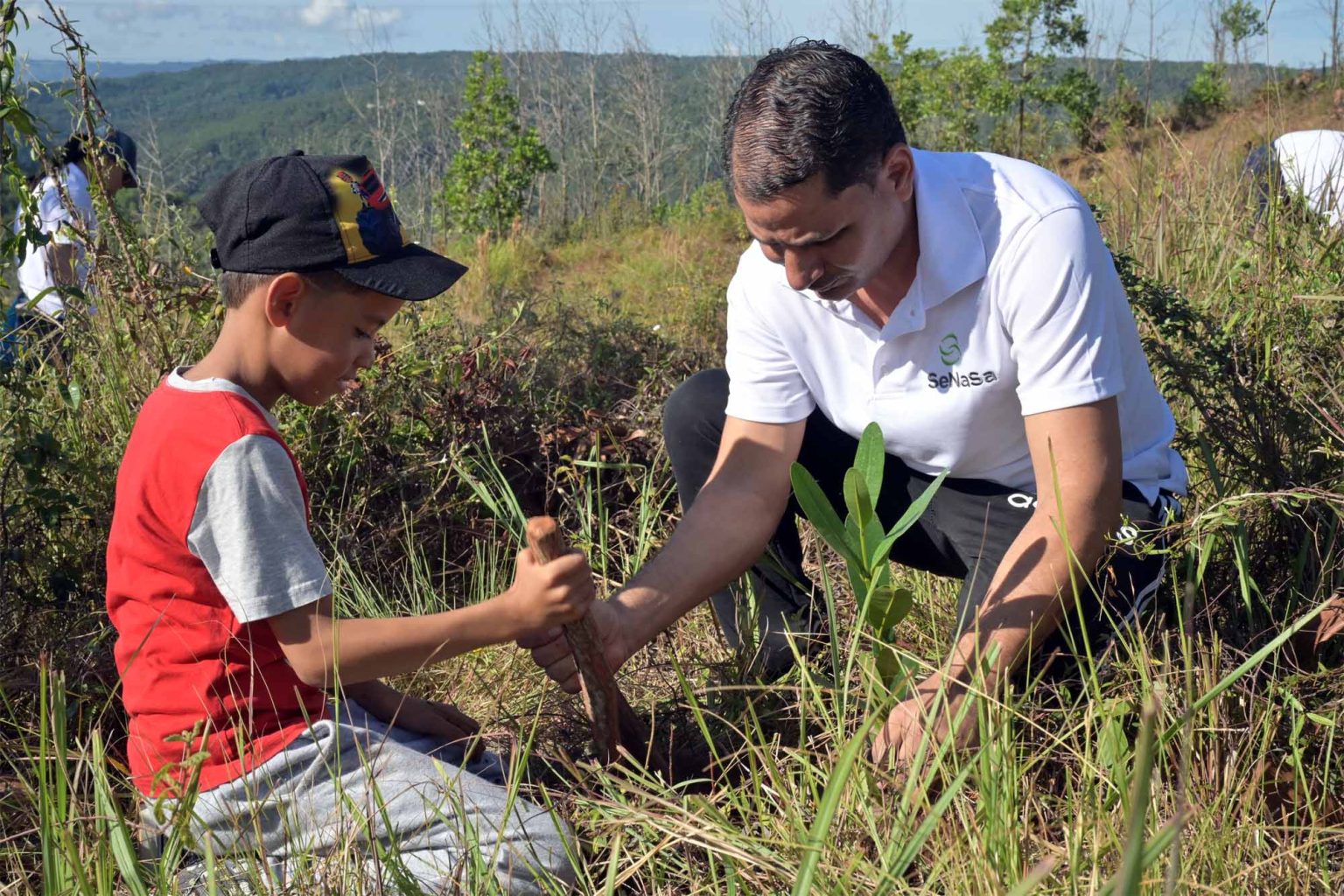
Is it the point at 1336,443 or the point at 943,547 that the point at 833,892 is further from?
the point at 1336,443

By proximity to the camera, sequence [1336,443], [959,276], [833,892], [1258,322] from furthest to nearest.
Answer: [1258,322], [1336,443], [959,276], [833,892]

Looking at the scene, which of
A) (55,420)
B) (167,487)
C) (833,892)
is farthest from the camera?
(55,420)

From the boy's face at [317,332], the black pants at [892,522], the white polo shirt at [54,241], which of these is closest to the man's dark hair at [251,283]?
the boy's face at [317,332]

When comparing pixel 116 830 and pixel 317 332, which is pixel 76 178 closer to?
pixel 317 332

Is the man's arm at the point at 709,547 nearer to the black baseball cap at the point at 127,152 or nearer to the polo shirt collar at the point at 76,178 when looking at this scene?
the black baseball cap at the point at 127,152

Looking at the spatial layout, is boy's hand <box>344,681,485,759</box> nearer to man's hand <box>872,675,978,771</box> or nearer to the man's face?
man's hand <box>872,675,978,771</box>

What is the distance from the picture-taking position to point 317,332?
1.70 meters

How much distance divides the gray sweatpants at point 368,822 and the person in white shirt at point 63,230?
3.89ft

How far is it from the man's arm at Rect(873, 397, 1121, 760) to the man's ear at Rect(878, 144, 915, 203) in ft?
1.45

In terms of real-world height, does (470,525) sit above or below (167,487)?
below

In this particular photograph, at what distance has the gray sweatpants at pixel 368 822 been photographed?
148 centimetres

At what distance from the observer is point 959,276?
6.23ft

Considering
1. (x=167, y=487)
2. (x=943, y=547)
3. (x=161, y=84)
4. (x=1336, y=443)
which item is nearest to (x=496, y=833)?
(x=167, y=487)

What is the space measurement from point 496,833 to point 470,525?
1412mm
